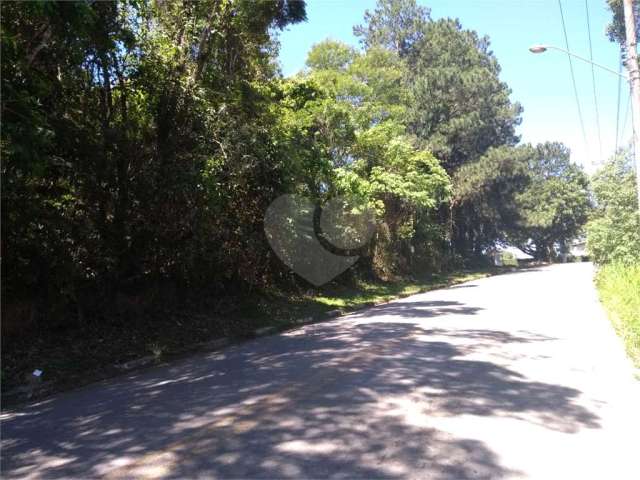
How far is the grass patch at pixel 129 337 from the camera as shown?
27.4 ft

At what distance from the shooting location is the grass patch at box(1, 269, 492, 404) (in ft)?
27.4

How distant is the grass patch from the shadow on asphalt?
847 mm

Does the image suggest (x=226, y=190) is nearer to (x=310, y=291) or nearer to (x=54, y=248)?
(x=54, y=248)

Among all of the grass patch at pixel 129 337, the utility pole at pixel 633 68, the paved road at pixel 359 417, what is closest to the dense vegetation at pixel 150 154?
the grass patch at pixel 129 337

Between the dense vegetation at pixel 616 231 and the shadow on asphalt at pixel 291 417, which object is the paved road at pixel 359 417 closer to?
the shadow on asphalt at pixel 291 417

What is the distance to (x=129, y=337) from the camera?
1029 centimetres

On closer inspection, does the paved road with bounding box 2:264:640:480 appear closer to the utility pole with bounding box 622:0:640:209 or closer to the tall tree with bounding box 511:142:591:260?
the utility pole with bounding box 622:0:640:209

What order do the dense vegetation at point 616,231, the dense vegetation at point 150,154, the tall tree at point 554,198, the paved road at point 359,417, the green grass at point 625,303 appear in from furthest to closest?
the tall tree at point 554,198 < the dense vegetation at point 616,231 < the green grass at point 625,303 < the dense vegetation at point 150,154 < the paved road at point 359,417

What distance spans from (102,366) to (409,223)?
20.5 meters

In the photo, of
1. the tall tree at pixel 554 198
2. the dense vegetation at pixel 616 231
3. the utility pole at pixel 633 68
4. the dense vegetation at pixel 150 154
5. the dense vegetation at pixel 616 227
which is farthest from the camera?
the tall tree at pixel 554 198

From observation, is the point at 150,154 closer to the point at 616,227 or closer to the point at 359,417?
the point at 359,417

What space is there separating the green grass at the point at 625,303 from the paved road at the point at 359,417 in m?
0.32

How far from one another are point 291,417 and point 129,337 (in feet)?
20.0

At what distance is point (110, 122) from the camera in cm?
1061
